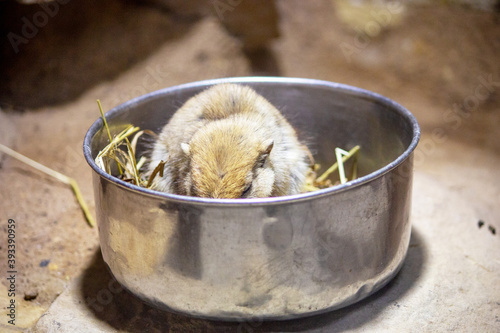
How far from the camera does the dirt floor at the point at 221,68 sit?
4309 mm


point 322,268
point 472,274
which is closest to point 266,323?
point 322,268

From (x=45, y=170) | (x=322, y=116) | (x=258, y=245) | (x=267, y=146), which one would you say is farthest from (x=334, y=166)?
(x=45, y=170)

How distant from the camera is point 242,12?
5250 mm

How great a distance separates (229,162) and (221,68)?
2881mm

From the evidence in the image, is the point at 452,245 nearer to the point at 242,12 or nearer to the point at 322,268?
the point at 322,268

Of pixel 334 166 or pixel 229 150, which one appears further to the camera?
pixel 334 166

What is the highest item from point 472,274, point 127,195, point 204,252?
point 127,195

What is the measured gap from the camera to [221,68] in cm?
525

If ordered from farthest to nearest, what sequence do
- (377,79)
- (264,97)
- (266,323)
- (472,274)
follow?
1. (377,79)
2. (264,97)
3. (472,274)
4. (266,323)

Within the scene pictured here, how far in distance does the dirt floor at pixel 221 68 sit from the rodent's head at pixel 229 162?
141cm

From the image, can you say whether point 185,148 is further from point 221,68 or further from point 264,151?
point 221,68

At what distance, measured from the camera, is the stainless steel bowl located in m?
2.16

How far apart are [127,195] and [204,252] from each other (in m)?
0.46

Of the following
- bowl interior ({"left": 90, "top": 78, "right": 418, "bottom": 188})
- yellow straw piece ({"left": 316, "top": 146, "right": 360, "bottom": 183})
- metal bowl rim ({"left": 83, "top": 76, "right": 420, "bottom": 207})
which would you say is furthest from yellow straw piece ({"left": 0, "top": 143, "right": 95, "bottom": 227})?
yellow straw piece ({"left": 316, "top": 146, "right": 360, "bottom": 183})
